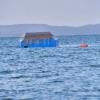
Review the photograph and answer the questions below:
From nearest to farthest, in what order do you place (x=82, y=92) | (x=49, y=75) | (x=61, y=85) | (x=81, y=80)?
(x=82, y=92) → (x=61, y=85) → (x=81, y=80) → (x=49, y=75)

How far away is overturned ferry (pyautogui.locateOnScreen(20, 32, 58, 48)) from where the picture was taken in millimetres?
150750

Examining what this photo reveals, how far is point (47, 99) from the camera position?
153ft

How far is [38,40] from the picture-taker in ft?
497

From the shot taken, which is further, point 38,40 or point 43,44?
point 43,44

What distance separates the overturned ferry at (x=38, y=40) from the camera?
15075 centimetres

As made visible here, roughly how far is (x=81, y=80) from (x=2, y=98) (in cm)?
1315

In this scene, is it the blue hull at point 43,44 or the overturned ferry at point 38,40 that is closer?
the overturned ferry at point 38,40

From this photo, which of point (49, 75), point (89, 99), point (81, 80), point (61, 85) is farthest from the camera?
point (49, 75)

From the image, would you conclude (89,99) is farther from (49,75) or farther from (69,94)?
(49,75)

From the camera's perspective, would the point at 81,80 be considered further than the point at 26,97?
Yes

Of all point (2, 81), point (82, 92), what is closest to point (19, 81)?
point (2, 81)

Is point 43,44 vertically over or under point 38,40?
under

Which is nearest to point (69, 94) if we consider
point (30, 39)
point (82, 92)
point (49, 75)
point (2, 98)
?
point (82, 92)

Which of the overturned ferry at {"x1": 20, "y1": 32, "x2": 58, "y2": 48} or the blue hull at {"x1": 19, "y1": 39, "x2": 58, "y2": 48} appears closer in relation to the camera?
the overturned ferry at {"x1": 20, "y1": 32, "x2": 58, "y2": 48}
